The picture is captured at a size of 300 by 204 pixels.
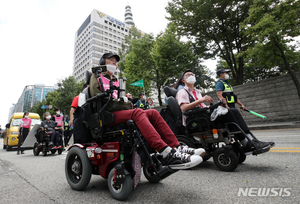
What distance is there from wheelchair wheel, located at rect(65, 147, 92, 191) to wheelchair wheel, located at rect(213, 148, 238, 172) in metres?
2.00

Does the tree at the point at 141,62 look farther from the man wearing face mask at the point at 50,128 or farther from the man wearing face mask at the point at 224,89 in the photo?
the man wearing face mask at the point at 224,89

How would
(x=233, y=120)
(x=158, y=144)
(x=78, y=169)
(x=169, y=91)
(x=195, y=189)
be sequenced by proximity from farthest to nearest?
(x=169, y=91) → (x=233, y=120) → (x=78, y=169) → (x=195, y=189) → (x=158, y=144)

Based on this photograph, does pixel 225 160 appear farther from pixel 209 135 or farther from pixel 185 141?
pixel 185 141

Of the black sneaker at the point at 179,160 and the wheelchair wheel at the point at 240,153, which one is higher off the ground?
the black sneaker at the point at 179,160

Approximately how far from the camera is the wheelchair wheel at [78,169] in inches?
90.0

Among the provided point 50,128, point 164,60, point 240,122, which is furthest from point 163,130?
point 164,60

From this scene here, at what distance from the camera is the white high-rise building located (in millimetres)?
77312

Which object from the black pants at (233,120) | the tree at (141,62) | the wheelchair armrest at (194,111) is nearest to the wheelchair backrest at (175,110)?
the wheelchair armrest at (194,111)

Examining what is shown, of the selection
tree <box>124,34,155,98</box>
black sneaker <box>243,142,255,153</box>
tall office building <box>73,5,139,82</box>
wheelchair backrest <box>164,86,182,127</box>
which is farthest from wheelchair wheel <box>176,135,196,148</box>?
tall office building <box>73,5,139,82</box>

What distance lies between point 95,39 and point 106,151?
83.8 m

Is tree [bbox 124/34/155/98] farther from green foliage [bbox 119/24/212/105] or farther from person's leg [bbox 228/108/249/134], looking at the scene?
person's leg [bbox 228/108/249/134]

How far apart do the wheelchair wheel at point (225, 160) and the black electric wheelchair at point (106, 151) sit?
118cm

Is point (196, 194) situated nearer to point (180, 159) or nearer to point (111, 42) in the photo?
point (180, 159)

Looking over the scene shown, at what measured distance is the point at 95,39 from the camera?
77.8 m
